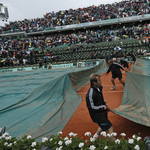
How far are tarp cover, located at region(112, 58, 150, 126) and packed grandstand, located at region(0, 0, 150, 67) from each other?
1490 cm

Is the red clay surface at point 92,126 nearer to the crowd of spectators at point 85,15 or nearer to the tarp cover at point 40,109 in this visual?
the tarp cover at point 40,109

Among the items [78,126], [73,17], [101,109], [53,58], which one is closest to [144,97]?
[101,109]

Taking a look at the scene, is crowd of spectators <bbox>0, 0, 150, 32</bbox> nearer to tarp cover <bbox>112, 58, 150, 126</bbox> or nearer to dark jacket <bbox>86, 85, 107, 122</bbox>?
tarp cover <bbox>112, 58, 150, 126</bbox>

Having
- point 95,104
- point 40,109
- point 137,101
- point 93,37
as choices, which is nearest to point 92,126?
point 137,101

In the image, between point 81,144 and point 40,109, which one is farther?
point 40,109

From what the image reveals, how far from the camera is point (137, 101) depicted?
4492mm

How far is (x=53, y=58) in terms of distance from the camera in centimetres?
2228

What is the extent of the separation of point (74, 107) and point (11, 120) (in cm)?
251

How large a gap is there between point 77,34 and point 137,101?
29822mm

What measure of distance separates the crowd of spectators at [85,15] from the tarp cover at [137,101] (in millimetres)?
29840

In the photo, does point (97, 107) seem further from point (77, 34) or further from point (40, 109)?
point (77, 34)

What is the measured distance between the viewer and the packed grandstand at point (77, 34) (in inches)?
882

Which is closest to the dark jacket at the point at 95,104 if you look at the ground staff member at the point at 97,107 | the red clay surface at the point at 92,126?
the ground staff member at the point at 97,107

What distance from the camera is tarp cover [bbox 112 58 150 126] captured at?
391 cm
